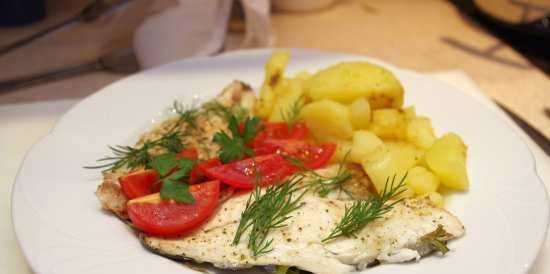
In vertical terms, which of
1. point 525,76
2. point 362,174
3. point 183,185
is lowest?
point 525,76

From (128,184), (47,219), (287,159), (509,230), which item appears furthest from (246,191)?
(509,230)

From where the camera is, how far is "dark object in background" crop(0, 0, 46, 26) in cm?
260

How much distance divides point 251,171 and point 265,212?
0.53ft

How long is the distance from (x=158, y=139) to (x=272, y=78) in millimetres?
418

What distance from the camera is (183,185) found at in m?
1.38

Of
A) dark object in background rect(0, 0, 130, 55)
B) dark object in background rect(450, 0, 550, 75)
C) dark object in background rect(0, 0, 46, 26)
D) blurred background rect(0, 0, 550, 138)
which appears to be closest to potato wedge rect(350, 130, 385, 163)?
blurred background rect(0, 0, 550, 138)

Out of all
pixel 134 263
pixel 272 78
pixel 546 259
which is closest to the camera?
pixel 134 263

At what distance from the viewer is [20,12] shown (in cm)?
262

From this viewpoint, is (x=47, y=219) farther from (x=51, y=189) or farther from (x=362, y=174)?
(x=362, y=174)

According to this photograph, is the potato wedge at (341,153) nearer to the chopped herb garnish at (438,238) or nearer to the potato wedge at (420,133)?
the potato wedge at (420,133)

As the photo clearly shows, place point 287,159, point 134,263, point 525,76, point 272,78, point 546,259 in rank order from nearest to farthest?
point 134,263
point 546,259
point 287,159
point 272,78
point 525,76

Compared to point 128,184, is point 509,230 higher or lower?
lower

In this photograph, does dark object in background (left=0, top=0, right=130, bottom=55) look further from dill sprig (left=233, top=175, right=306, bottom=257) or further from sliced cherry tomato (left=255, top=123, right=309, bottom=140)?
dill sprig (left=233, top=175, right=306, bottom=257)

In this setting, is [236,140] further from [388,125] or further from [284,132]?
[388,125]
